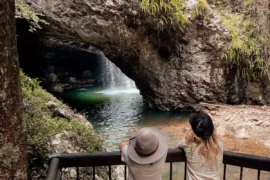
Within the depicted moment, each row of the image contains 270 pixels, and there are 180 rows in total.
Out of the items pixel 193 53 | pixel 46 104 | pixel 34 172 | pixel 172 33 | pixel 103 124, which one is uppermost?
pixel 172 33

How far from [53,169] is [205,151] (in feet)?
4.34

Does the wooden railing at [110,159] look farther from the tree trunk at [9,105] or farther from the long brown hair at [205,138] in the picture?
the tree trunk at [9,105]

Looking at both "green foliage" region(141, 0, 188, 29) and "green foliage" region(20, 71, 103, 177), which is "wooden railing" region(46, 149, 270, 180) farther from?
"green foliage" region(141, 0, 188, 29)

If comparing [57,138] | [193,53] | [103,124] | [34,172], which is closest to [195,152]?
[34,172]

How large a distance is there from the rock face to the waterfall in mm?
12671

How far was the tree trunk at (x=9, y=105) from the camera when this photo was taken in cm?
184

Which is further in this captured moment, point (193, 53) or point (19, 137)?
point (193, 53)

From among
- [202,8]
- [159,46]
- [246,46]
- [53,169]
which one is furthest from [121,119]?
[53,169]

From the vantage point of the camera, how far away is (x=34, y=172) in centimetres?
341

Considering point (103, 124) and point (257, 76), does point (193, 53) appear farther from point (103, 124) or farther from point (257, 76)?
point (103, 124)

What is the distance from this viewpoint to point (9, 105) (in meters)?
1.91

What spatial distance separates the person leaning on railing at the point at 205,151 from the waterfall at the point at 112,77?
22808mm

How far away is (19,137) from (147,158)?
1040mm

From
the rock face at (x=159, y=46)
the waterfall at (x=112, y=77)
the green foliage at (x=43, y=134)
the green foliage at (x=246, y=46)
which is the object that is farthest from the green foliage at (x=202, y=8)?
the waterfall at (x=112, y=77)
